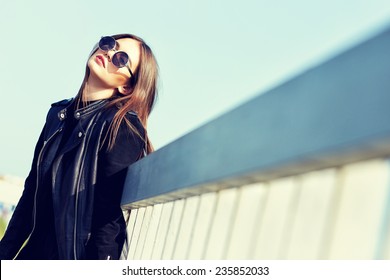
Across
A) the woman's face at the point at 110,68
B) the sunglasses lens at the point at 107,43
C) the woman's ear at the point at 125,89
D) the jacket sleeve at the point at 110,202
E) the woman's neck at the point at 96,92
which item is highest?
the sunglasses lens at the point at 107,43

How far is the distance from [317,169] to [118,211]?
1.57 metres

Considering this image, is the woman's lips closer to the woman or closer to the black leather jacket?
the woman

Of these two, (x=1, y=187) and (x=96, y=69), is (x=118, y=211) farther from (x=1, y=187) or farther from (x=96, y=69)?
(x=1, y=187)

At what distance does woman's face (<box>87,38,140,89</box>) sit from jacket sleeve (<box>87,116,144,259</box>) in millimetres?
443

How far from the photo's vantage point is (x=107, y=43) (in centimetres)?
262

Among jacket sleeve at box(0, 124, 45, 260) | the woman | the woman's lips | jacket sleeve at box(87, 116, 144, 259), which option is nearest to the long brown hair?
the woman

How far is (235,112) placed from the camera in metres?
1.08

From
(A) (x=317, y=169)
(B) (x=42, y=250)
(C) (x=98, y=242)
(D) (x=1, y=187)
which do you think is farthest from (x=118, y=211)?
(D) (x=1, y=187)

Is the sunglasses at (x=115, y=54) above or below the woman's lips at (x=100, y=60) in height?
above

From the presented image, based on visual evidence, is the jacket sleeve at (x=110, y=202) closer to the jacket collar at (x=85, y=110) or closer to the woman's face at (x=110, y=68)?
the jacket collar at (x=85, y=110)

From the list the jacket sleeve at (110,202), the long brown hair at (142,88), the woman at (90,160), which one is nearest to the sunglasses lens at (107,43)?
the woman at (90,160)

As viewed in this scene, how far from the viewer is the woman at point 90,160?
2.18 m

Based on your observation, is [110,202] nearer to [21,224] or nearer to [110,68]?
[21,224]

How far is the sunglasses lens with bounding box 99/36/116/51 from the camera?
103 inches
